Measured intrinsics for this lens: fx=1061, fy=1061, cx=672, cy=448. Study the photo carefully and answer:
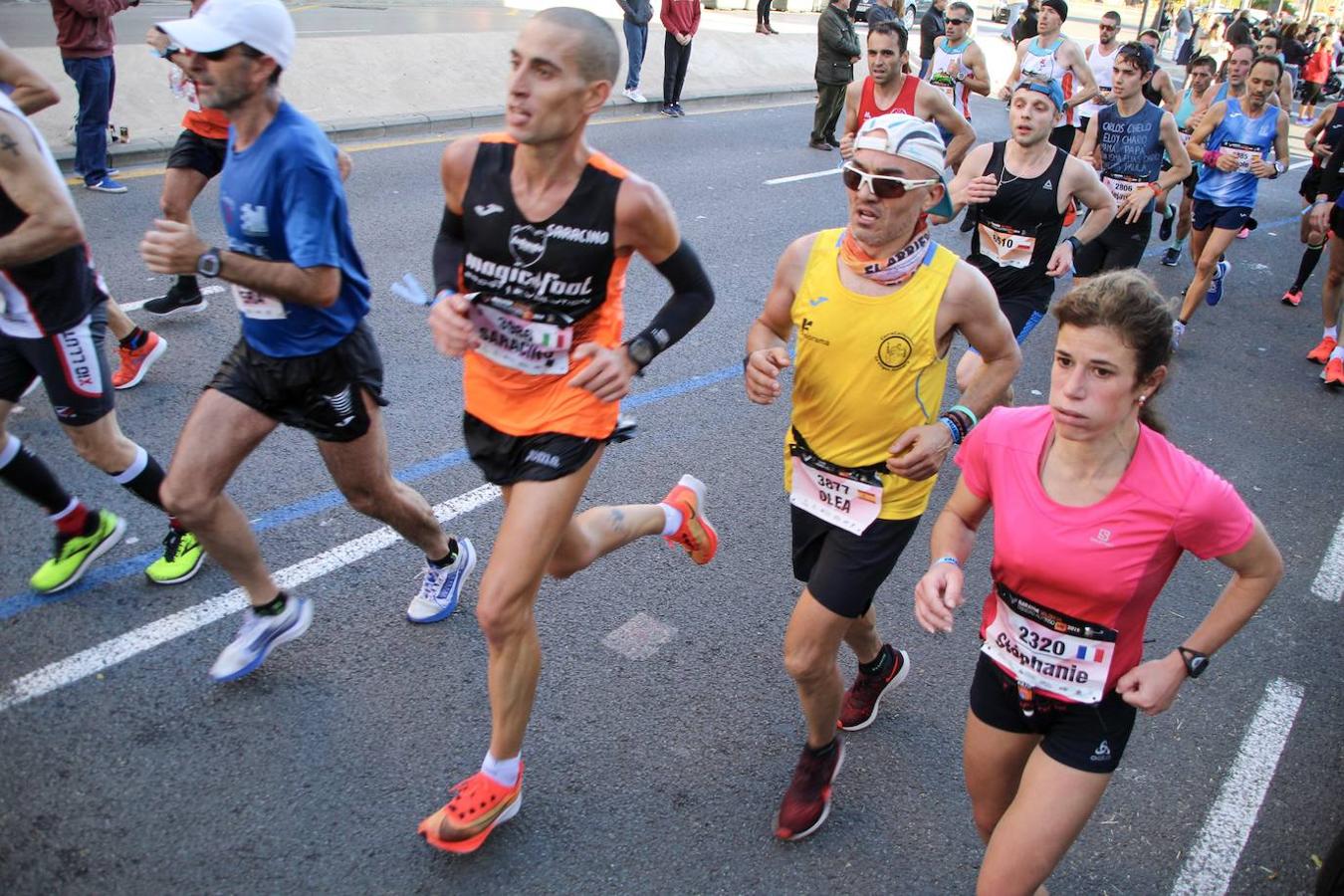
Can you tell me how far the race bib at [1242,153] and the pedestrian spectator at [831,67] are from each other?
6.36m

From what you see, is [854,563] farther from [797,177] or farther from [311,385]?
[797,177]

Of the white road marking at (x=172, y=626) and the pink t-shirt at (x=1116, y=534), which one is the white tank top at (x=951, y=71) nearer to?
the white road marking at (x=172, y=626)

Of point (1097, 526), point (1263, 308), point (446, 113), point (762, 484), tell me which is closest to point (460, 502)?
point (762, 484)

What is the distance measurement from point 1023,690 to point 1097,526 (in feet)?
1.46

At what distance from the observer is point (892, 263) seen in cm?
295

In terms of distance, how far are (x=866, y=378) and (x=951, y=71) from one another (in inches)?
394

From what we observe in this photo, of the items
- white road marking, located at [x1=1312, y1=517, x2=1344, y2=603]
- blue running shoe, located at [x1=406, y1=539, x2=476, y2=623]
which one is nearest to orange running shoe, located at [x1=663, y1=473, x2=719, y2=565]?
blue running shoe, located at [x1=406, y1=539, x2=476, y2=623]

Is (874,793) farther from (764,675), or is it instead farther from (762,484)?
(762,484)

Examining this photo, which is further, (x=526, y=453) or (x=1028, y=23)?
(x=1028, y=23)

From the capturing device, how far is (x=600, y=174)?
3.00m

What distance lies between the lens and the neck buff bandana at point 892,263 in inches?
116

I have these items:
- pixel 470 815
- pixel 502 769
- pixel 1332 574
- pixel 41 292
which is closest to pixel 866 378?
pixel 502 769

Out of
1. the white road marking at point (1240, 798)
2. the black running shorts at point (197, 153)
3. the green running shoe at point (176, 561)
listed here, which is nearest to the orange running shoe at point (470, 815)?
the green running shoe at point (176, 561)

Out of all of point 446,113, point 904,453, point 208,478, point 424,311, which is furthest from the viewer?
point 446,113
